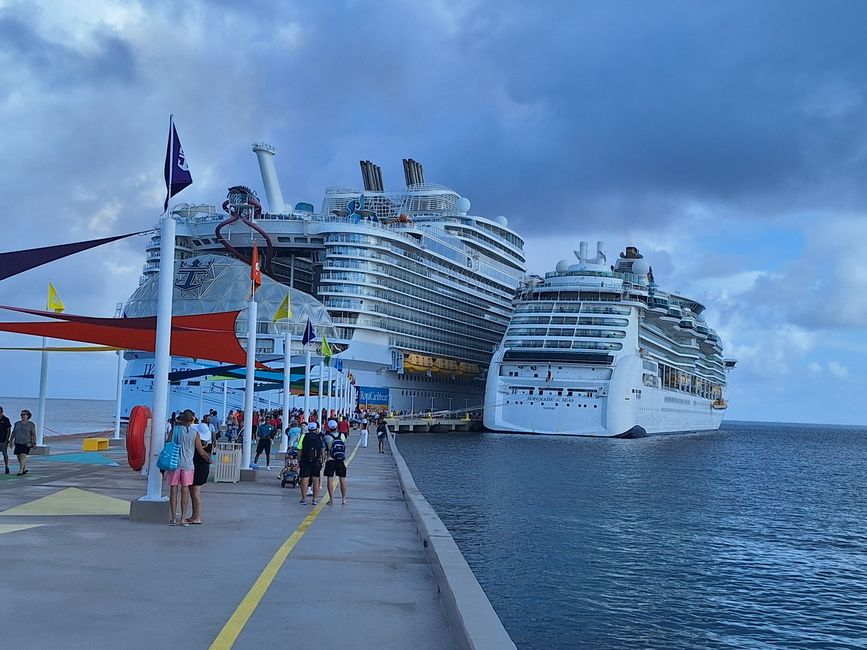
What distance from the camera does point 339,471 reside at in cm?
1562

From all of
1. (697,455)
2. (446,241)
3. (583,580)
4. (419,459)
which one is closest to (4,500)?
(583,580)

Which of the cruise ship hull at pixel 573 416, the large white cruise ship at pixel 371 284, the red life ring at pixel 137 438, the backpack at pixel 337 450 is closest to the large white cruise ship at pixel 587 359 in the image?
the cruise ship hull at pixel 573 416

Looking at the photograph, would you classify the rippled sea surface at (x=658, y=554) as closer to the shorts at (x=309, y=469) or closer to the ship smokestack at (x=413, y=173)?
the shorts at (x=309, y=469)

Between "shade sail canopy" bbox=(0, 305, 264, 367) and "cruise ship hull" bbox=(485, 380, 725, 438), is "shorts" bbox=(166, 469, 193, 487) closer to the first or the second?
"shade sail canopy" bbox=(0, 305, 264, 367)

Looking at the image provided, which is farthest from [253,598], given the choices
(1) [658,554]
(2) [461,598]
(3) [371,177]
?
(3) [371,177]

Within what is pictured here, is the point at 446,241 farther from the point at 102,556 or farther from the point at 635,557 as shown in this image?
the point at 102,556

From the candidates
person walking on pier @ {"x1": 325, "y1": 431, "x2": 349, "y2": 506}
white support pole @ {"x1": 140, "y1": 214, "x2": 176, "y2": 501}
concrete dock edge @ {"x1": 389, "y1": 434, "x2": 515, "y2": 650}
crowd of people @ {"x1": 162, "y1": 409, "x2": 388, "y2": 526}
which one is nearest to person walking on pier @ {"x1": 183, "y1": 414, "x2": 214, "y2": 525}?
crowd of people @ {"x1": 162, "y1": 409, "x2": 388, "y2": 526}

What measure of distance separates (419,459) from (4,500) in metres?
30.8

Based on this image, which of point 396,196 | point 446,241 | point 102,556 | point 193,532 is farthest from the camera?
point 396,196

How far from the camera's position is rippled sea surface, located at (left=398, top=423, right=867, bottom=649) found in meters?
11.8

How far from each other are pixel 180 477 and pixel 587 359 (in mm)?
53754

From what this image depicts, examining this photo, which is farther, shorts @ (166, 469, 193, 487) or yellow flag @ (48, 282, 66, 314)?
yellow flag @ (48, 282, 66, 314)

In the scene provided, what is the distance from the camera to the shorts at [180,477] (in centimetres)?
1170

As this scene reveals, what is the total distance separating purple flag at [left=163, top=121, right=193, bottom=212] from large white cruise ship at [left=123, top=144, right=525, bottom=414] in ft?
141
